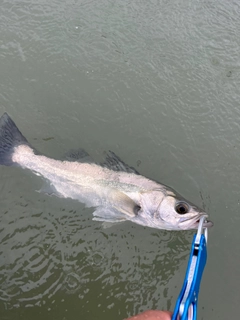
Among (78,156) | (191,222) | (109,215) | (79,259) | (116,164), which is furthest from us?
(78,156)

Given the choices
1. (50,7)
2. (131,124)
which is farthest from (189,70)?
(50,7)

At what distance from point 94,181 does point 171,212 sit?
1232mm

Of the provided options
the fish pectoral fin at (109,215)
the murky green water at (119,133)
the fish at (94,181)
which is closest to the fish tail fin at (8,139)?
the fish at (94,181)

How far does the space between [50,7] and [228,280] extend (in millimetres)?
6429

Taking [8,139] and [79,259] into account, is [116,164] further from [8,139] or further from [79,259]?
[8,139]

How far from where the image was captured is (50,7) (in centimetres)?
738

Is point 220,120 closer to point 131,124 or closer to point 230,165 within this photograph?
point 230,165

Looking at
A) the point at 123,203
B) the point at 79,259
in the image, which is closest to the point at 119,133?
the point at 123,203

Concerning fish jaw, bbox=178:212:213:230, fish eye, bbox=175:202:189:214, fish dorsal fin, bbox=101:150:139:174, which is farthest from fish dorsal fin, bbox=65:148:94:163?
fish jaw, bbox=178:212:213:230

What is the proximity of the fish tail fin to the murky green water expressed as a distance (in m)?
0.28

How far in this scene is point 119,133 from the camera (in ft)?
19.4

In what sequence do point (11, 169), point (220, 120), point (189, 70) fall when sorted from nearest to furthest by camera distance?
point (11, 169) → point (220, 120) → point (189, 70)

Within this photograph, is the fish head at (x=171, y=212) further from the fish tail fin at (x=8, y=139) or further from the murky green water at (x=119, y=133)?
the fish tail fin at (x=8, y=139)

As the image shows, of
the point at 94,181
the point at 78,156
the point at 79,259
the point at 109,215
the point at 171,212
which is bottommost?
the point at 79,259
